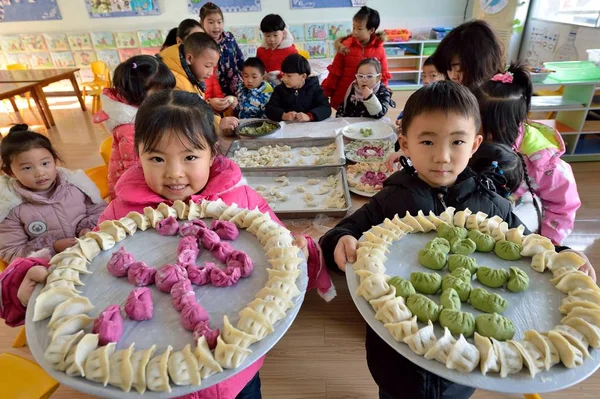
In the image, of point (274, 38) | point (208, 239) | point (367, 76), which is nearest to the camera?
point (208, 239)

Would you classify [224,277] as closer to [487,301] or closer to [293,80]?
[487,301]

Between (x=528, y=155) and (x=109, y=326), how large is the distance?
180 centimetres

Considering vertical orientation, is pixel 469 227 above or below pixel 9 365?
above

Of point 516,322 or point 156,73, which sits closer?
point 516,322

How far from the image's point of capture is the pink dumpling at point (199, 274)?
0.89 m

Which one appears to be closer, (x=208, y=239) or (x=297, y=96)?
(x=208, y=239)

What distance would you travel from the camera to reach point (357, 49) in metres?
3.40

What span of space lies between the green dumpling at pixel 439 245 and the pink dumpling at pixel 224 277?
1.66 feet

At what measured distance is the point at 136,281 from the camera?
882mm

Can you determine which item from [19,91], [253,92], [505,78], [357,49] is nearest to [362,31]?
[357,49]

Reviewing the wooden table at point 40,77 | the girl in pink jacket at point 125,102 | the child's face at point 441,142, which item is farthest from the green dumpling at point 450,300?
the wooden table at point 40,77

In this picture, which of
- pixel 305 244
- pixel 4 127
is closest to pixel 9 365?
pixel 305 244

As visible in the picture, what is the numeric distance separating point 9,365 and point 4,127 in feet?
18.8

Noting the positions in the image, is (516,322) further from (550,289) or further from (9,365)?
(9,365)
